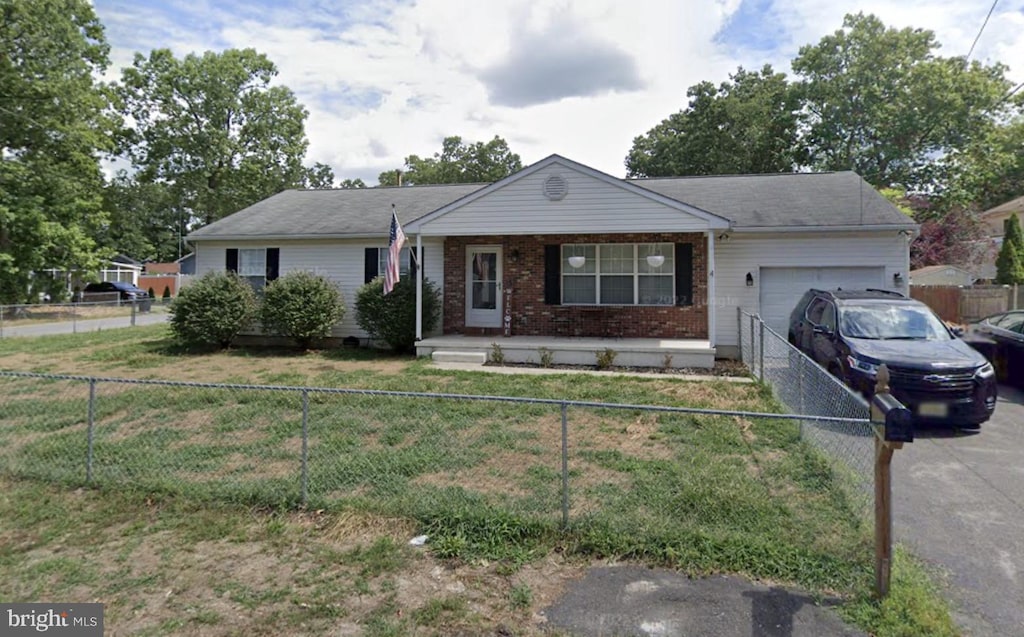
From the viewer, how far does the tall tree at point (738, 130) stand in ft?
100

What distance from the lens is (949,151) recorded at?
2625cm

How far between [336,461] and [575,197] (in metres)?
7.66

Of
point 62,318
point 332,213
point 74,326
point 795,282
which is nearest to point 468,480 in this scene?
point 795,282

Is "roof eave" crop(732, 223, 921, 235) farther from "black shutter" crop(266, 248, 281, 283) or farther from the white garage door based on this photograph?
"black shutter" crop(266, 248, 281, 283)

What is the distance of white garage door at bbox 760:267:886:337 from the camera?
1172 centimetres

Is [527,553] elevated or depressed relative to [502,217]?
depressed

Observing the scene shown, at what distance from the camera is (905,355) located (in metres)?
6.78

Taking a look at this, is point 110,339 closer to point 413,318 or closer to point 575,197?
point 413,318

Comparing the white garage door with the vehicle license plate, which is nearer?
the vehicle license plate

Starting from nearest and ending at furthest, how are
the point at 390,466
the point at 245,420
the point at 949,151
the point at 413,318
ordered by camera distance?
the point at 390,466
the point at 245,420
the point at 413,318
the point at 949,151

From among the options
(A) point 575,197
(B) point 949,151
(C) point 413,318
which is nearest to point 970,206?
(B) point 949,151

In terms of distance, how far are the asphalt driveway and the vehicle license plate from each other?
296mm

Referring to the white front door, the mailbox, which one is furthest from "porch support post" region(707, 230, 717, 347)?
the mailbox

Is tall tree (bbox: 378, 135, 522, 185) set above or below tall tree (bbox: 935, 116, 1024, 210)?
above
